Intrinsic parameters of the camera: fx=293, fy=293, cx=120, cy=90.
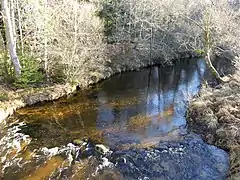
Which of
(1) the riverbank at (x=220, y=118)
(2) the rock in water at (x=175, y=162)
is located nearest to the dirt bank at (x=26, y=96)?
(2) the rock in water at (x=175, y=162)

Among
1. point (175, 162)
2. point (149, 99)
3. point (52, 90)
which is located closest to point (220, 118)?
point (175, 162)

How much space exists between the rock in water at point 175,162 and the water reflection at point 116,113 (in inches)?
59.2

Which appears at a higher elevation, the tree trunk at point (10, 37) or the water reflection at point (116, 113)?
the tree trunk at point (10, 37)

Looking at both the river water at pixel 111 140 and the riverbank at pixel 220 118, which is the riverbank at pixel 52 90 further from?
the riverbank at pixel 220 118

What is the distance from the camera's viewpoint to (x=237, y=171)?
12938mm

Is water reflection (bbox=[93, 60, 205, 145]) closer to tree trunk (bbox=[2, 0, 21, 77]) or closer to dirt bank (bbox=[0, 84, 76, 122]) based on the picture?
dirt bank (bbox=[0, 84, 76, 122])

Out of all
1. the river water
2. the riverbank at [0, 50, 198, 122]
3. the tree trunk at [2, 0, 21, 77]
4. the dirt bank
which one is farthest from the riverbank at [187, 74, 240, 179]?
the tree trunk at [2, 0, 21, 77]

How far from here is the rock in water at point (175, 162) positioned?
13.1 metres

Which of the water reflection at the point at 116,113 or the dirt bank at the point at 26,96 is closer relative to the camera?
the water reflection at the point at 116,113

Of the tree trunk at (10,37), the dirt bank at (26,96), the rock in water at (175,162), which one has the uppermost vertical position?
the tree trunk at (10,37)

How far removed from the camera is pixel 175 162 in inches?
556

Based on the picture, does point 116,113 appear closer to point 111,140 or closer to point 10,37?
point 111,140

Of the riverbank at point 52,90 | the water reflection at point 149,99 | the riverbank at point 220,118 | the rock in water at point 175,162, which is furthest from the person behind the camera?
the riverbank at point 52,90

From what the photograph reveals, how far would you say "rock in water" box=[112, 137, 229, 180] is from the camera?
13109 millimetres
